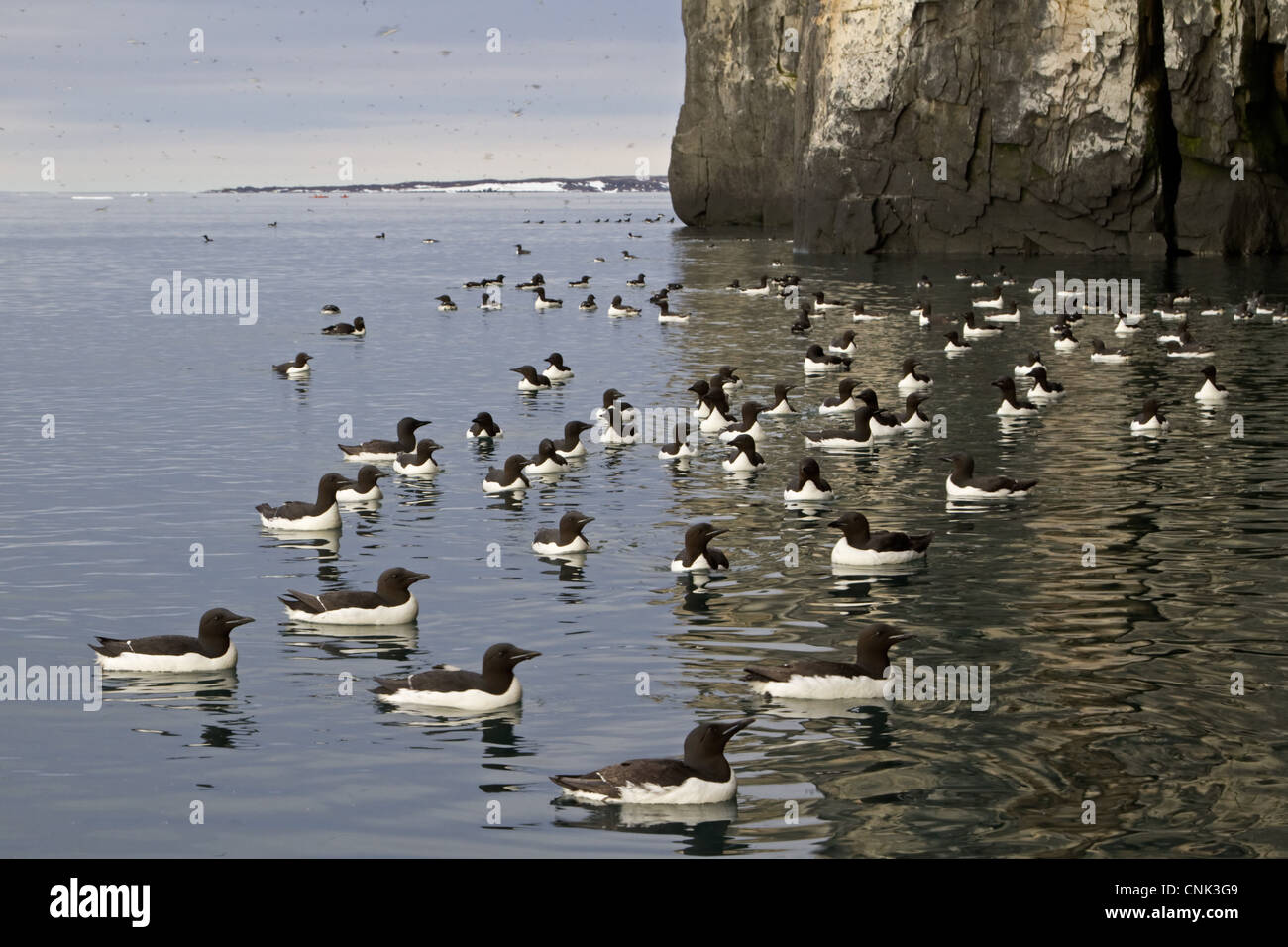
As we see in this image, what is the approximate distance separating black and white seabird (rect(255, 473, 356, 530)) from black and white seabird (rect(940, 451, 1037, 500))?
352 inches

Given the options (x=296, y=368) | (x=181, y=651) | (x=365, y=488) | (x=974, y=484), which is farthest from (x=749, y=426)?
(x=296, y=368)

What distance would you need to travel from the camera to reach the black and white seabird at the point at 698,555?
19625 mm

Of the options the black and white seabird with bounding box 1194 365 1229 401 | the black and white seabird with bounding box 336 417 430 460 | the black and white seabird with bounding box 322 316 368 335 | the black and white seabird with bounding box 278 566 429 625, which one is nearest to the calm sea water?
the black and white seabird with bounding box 278 566 429 625

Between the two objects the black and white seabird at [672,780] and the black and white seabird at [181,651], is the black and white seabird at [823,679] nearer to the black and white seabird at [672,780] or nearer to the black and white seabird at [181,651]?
the black and white seabird at [672,780]

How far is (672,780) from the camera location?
12359 mm

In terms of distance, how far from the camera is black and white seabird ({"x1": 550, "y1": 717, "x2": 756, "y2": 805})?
12383mm

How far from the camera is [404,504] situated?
25188mm

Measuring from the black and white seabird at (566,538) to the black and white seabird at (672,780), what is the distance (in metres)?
8.40

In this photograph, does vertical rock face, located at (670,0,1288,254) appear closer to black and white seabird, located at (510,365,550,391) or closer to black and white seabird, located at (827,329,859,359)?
black and white seabird, located at (827,329,859,359)

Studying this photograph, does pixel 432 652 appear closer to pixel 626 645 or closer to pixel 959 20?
pixel 626 645

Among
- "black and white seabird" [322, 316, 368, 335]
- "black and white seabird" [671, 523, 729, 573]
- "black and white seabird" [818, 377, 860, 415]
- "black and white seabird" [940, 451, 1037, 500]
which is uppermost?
"black and white seabird" [322, 316, 368, 335]

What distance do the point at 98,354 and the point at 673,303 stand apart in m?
20.9

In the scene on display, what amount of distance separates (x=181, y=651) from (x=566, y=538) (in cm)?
617
